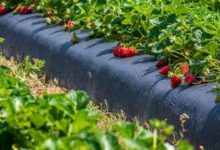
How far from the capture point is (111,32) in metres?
6.28

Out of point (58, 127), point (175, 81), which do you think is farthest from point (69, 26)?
point (58, 127)

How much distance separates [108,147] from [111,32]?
14.0ft

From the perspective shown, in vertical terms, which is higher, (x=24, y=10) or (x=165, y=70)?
(x=165, y=70)

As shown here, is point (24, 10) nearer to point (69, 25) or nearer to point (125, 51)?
point (69, 25)

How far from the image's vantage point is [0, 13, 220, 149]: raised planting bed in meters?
4.26

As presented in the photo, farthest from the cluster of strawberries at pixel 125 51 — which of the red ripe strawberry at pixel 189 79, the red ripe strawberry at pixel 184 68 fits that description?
the red ripe strawberry at pixel 189 79

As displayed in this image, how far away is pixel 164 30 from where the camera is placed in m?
5.19

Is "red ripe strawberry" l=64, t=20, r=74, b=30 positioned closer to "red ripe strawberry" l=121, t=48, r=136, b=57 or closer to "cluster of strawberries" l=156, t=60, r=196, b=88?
"red ripe strawberry" l=121, t=48, r=136, b=57

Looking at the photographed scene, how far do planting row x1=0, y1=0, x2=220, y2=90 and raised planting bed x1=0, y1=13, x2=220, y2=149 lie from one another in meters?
0.09

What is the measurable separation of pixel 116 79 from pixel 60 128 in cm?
309

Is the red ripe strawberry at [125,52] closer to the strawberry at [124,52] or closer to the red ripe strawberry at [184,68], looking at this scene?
the strawberry at [124,52]

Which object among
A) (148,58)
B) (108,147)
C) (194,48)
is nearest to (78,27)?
(148,58)

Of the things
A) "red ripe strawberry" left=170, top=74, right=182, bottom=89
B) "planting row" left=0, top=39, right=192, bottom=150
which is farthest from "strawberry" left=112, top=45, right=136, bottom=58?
"planting row" left=0, top=39, right=192, bottom=150

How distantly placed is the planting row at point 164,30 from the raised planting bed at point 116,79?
9 centimetres
